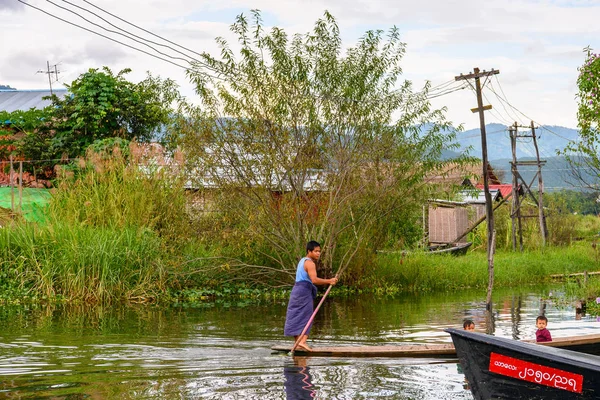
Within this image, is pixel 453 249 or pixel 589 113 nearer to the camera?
pixel 589 113

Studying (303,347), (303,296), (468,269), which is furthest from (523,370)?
(468,269)

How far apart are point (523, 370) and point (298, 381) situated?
2993mm

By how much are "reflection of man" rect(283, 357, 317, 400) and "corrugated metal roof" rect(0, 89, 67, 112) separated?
28.5 meters

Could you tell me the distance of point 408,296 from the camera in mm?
23000

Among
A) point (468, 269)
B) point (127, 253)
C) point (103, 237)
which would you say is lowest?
point (468, 269)

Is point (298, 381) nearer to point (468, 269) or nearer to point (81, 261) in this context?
point (81, 261)

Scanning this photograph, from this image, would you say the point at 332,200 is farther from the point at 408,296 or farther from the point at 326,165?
the point at 408,296

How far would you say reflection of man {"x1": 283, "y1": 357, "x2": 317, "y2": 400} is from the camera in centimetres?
927

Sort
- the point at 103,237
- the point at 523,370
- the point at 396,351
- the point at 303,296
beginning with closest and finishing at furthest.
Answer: the point at 523,370 → the point at 396,351 → the point at 303,296 → the point at 103,237

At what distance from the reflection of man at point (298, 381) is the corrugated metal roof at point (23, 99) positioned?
28.5 metres

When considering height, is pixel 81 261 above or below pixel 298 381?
above

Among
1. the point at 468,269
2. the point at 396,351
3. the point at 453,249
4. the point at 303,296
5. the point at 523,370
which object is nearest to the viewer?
the point at 523,370

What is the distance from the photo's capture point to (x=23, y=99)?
38781 mm

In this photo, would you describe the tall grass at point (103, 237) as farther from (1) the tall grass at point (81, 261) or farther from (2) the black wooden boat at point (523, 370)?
(2) the black wooden boat at point (523, 370)
